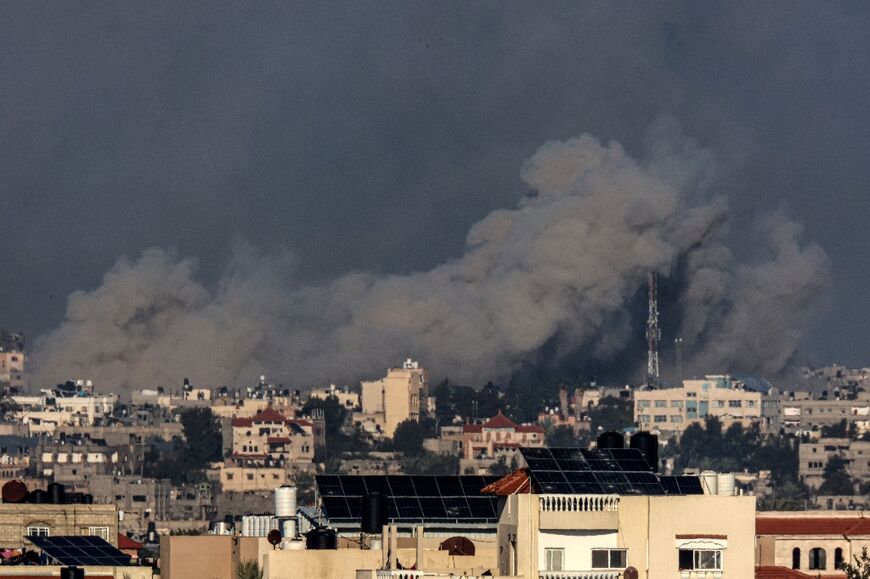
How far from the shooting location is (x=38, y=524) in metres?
44.0

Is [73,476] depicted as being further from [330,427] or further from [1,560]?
[1,560]

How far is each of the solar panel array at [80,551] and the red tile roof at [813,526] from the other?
10909mm

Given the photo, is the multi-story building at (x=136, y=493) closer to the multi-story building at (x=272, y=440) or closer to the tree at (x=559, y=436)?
the multi-story building at (x=272, y=440)

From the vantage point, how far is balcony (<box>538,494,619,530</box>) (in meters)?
28.6

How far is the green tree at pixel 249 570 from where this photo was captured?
32.8 meters

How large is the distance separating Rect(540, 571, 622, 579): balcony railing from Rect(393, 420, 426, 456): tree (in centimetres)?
15785

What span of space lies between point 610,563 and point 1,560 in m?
9.92

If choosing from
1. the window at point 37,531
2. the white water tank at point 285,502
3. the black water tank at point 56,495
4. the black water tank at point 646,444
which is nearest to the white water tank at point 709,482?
the black water tank at point 646,444

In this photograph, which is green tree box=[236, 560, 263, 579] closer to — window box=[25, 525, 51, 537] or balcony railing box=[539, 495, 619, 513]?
balcony railing box=[539, 495, 619, 513]

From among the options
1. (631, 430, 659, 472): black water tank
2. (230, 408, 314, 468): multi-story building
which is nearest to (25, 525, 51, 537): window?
(631, 430, 659, 472): black water tank

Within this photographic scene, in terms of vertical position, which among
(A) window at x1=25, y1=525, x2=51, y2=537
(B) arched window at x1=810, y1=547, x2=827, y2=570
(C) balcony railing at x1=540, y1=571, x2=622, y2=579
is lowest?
(C) balcony railing at x1=540, y1=571, x2=622, y2=579

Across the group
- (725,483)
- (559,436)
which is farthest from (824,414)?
(725,483)

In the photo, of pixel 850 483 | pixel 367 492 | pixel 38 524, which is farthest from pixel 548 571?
pixel 850 483

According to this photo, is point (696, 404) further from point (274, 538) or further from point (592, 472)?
point (592, 472)
